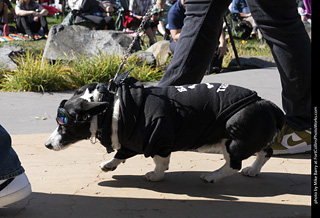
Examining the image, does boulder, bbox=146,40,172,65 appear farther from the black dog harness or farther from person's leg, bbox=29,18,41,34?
the black dog harness

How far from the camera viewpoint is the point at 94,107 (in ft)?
10.0

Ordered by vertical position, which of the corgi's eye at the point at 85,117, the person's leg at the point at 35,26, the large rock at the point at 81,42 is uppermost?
the corgi's eye at the point at 85,117

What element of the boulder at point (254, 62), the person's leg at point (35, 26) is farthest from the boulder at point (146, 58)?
the person's leg at point (35, 26)

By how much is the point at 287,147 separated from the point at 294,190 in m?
0.75

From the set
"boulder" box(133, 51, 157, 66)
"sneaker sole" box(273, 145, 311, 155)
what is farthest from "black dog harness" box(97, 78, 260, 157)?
"boulder" box(133, 51, 157, 66)

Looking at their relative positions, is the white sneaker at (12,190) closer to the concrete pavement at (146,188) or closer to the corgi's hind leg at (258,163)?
the concrete pavement at (146,188)

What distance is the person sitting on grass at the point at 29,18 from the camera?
12648 millimetres

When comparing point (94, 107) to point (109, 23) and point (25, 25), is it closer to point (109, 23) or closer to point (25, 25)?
point (25, 25)

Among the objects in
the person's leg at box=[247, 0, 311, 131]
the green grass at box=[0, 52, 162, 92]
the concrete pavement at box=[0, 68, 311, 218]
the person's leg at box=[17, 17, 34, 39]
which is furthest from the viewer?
the person's leg at box=[17, 17, 34, 39]

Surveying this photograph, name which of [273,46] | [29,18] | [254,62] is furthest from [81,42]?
[273,46]

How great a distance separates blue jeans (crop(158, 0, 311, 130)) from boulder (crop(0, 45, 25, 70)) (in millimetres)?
4618

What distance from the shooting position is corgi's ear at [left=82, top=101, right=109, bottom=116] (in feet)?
10.0

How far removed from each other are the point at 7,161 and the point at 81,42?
6.80 meters

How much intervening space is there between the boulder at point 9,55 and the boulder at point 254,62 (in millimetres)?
3703
